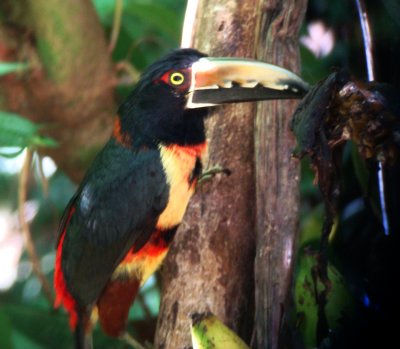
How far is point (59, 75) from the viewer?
1.98 metres

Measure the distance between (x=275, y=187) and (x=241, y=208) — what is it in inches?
5.4

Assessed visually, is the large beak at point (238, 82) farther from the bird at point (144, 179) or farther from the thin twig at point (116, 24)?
the thin twig at point (116, 24)

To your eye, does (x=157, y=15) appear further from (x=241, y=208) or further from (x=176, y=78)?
(x=241, y=208)

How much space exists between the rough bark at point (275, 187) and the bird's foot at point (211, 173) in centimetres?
11

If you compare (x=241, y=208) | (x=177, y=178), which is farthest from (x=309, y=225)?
(x=177, y=178)

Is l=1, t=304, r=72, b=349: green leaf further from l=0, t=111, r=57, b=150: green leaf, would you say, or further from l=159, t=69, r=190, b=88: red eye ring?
l=159, t=69, r=190, b=88: red eye ring

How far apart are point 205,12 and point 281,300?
2.42 ft

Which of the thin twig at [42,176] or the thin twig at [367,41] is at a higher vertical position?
the thin twig at [367,41]

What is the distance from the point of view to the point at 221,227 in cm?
165

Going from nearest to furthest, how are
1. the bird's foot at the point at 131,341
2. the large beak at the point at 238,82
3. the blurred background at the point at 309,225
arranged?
the blurred background at the point at 309,225 < the large beak at the point at 238,82 < the bird's foot at the point at 131,341

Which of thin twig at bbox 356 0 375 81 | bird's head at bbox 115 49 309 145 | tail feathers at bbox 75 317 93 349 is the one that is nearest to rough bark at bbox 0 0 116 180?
bird's head at bbox 115 49 309 145

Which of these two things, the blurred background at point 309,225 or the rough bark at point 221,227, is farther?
the rough bark at point 221,227

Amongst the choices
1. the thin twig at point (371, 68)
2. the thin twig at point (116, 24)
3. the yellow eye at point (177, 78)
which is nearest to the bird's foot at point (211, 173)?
the yellow eye at point (177, 78)

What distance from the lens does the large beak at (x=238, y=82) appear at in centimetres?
153
